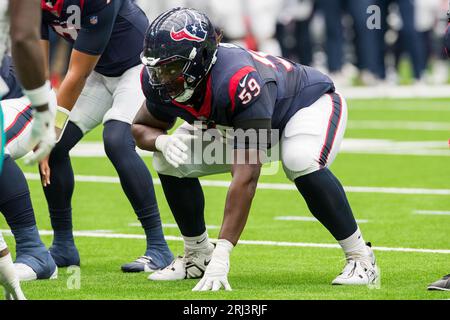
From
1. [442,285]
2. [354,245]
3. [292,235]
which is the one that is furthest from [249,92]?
[292,235]

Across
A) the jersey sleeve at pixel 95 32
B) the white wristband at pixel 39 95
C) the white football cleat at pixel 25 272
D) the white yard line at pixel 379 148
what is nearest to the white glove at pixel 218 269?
the white football cleat at pixel 25 272

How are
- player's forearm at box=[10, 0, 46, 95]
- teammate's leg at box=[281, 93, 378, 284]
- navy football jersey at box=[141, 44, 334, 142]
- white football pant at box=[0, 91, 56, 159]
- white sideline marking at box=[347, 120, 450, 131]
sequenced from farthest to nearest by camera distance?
white sideline marking at box=[347, 120, 450, 131] < white football pant at box=[0, 91, 56, 159] < teammate's leg at box=[281, 93, 378, 284] < navy football jersey at box=[141, 44, 334, 142] < player's forearm at box=[10, 0, 46, 95]

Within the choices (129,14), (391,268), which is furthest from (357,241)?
(129,14)

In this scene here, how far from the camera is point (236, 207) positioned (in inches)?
222

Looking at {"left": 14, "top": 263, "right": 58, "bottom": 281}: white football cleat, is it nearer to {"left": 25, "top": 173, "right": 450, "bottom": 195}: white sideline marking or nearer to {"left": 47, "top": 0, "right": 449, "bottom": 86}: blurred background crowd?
{"left": 25, "top": 173, "right": 450, "bottom": 195}: white sideline marking

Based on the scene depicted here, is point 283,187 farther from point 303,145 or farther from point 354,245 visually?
point 303,145

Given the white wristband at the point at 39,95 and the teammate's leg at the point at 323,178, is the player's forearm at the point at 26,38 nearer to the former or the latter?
the white wristband at the point at 39,95

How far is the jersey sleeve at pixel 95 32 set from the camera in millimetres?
6434

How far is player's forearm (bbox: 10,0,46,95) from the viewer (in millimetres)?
4691

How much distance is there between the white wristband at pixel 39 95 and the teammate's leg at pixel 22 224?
1.43 m

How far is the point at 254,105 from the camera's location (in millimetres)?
5691

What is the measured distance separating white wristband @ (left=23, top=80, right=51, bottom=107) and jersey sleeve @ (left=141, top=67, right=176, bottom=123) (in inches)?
49.7

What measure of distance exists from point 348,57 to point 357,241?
20.3 metres

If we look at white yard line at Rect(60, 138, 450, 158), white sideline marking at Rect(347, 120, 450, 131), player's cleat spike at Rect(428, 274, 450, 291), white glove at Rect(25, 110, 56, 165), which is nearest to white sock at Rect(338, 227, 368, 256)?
player's cleat spike at Rect(428, 274, 450, 291)
